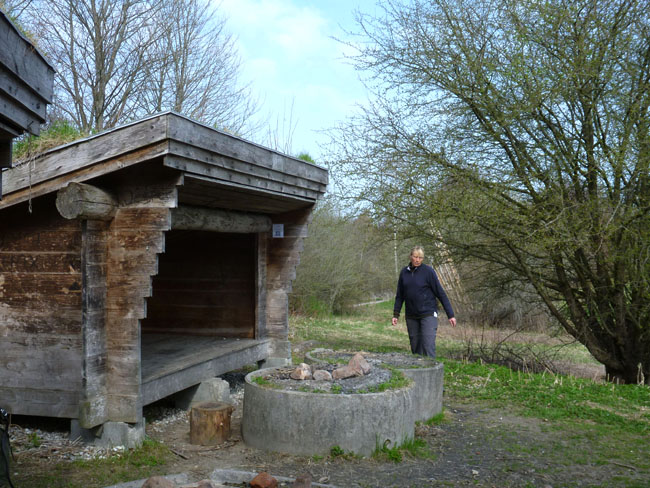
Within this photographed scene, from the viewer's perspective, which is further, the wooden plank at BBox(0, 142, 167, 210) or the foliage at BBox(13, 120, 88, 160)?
the foliage at BBox(13, 120, 88, 160)

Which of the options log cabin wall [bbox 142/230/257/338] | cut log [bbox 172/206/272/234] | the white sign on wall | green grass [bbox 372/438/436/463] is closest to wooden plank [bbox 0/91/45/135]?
cut log [bbox 172/206/272/234]

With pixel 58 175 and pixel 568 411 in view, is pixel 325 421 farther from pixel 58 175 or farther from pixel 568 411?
pixel 568 411

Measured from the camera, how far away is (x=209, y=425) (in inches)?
198

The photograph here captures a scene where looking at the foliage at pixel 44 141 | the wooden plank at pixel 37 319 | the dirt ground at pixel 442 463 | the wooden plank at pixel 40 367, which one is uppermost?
the foliage at pixel 44 141

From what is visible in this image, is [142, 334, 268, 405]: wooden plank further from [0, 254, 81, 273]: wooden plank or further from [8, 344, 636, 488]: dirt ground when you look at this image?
[0, 254, 81, 273]: wooden plank

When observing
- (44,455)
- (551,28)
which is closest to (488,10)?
(551,28)

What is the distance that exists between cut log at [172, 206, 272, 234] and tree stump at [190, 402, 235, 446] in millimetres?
1650

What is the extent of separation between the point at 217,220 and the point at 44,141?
195cm

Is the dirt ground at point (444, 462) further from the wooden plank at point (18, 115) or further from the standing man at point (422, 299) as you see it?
the wooden plank at point (18, 115)

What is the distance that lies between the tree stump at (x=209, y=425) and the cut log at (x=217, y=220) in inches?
65.0

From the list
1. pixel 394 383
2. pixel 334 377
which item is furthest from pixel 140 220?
pixel 394 383

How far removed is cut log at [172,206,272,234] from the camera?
5823mm

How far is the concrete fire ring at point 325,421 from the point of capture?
460cm

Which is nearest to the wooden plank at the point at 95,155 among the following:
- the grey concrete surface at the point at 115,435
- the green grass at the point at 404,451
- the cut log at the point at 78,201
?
the cut log at the point at 78,201
